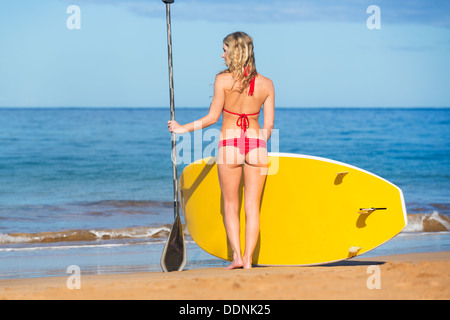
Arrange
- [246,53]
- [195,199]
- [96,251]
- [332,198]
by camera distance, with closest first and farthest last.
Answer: [246,53]
[332,198]
[195,199]
[96,251]

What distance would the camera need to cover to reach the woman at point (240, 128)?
11.5 feet

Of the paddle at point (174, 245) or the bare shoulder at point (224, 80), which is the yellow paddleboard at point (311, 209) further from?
the bare shoulder at point (224, 80)

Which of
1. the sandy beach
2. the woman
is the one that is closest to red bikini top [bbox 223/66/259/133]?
the woman

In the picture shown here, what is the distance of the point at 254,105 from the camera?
11.8 ft

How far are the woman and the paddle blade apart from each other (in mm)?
319

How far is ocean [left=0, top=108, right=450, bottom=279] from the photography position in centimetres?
520

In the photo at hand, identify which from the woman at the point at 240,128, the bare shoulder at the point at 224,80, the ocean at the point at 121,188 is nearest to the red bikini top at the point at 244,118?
the woman at the point at 240,128

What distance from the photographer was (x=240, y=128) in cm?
359

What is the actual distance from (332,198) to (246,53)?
1113mm

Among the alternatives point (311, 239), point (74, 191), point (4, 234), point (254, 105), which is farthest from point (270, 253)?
point (74, 191)

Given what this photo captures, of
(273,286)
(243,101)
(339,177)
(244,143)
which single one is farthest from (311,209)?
(273,286)
